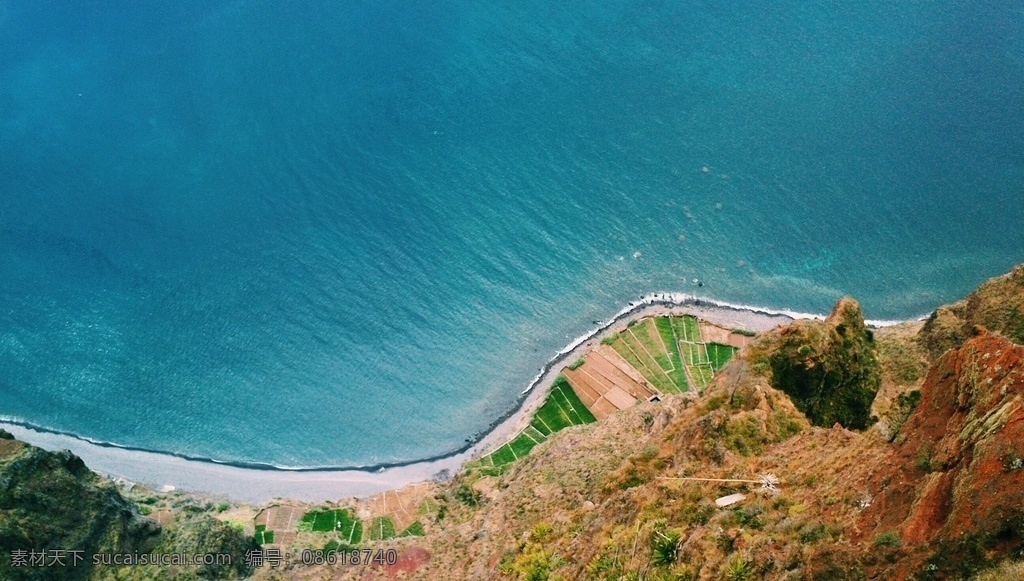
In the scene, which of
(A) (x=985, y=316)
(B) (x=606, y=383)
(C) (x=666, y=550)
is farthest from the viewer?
(B) (x=606, y=383)

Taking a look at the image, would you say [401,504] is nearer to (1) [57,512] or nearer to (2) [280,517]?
(2) [280,517]

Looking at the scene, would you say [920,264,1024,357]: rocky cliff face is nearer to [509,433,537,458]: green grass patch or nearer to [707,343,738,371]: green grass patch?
[707,343,738,371]: green grass patch

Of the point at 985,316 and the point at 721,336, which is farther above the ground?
the point at 721,336

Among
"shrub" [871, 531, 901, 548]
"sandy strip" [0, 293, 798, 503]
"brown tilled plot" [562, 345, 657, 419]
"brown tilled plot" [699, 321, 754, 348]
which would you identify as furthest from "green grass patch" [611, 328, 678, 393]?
"shrub" [871, 531, 901, 548]

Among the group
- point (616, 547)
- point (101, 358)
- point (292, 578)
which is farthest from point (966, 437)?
point (101, 358)

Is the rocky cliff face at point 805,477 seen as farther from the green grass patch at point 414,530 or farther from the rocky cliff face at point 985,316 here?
the green grass patch at point 414,530

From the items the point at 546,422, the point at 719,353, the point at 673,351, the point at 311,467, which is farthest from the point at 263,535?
the point at 719,353

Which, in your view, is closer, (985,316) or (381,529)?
(985,316)
